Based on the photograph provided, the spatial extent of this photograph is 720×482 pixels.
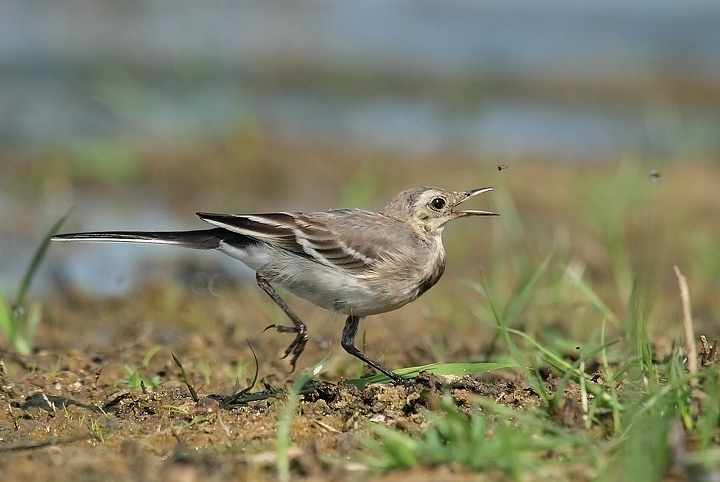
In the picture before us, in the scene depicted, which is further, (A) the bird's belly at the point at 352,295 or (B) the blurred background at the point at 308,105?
(B) the blurred background at the point at 308,105

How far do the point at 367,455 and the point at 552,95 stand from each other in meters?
16.4

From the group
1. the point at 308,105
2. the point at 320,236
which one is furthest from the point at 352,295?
the point at 308,105

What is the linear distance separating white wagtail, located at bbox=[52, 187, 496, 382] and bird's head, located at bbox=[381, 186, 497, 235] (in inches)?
9.5

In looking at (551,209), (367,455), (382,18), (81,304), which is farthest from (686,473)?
(382,18)

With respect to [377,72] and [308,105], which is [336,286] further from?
[377,72]

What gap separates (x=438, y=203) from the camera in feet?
23.7

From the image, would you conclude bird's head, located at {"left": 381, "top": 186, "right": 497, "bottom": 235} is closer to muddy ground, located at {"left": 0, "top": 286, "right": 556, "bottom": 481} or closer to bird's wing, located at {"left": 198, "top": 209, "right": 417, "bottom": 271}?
bird's wing, located at {"left": 198, "top": 209, "right": 417, "bottom": 271}

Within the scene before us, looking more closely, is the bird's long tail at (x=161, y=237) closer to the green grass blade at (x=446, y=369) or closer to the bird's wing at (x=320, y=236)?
the bird's wing at (x=320, y=236)

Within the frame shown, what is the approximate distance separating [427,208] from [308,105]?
11.9m

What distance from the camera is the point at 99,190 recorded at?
1288cm

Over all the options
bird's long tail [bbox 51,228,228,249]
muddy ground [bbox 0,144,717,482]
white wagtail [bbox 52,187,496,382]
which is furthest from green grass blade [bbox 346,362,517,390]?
bird's long tail [bbox 51,228,228,249]

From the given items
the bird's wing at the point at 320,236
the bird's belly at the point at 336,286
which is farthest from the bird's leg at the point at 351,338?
the bird's wing at the point at 320,236

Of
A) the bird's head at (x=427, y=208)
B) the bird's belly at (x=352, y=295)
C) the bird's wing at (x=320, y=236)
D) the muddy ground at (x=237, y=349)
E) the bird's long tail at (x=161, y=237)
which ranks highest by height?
the bird's head at (x=427, y=208)

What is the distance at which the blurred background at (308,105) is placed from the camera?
12797mm
